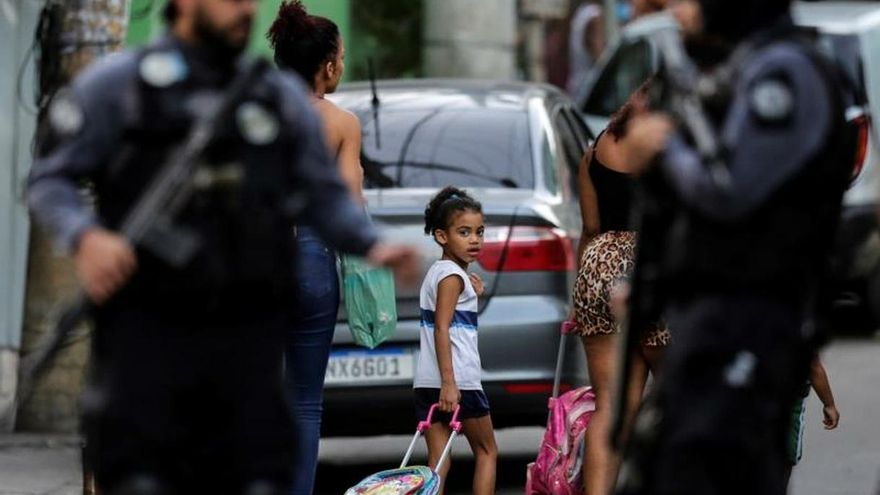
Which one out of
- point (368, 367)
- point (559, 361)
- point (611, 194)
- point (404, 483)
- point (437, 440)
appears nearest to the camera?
point (404, 483)

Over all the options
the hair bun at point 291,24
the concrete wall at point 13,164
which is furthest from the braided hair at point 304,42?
the concrete wall at point 13,164

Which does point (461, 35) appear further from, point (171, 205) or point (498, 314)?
point (171, 205)

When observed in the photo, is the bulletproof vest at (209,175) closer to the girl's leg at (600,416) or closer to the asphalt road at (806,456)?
the girl's leg at (600,416)

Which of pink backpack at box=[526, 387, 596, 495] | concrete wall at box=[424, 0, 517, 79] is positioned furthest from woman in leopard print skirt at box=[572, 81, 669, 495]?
concrete wall at box=[424, 0, 517, 79]

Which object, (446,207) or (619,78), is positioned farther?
(619,78)

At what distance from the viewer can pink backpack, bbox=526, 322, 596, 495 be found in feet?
30.2

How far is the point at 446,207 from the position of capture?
921cm

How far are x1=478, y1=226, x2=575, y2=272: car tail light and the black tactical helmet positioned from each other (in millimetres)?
4664

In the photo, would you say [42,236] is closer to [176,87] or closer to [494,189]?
[494,189]

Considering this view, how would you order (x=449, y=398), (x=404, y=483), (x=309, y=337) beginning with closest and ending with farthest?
(x=309, y=337), (x=404, y=483), (x=449, y=398)

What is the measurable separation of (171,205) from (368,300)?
11.7ft

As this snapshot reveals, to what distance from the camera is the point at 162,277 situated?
5422 mm

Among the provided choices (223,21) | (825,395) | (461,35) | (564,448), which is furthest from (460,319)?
(461,35)

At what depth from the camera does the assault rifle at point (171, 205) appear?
535 centimetres
